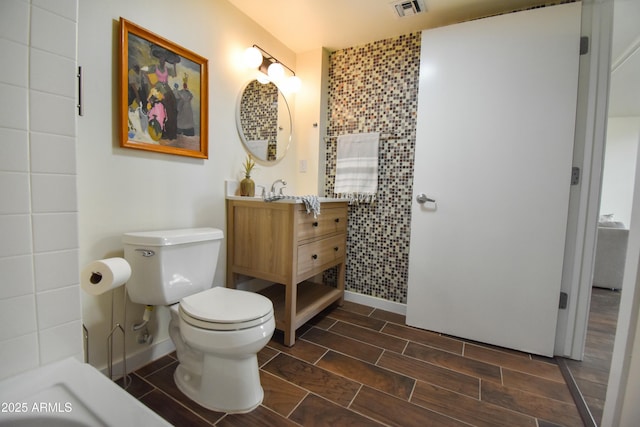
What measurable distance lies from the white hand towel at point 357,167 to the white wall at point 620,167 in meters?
4.34

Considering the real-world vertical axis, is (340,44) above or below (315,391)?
above

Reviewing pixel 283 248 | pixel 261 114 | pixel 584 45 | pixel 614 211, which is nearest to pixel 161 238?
pixel 283 248

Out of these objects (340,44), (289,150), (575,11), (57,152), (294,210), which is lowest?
(294,210)

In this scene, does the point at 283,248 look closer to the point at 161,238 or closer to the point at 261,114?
the point at 161,238

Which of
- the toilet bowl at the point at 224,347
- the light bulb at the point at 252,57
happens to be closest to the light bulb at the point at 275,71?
the light bulb at the point at 252,57

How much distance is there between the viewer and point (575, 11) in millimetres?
1546

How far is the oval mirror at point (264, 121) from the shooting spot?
1.98m

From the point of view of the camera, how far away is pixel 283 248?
168 cm

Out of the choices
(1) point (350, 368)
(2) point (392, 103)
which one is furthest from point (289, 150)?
(1) point (350, 368)

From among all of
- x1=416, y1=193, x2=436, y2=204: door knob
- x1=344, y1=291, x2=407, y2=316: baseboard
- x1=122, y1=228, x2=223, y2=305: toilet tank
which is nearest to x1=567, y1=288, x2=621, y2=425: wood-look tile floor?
x1=344, y1=291, x2=407, y2=316: baseboard

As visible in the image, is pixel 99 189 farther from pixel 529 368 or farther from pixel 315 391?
pixel 529 368

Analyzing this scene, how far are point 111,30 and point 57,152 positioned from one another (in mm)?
883

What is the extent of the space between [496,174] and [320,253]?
4.12 feet

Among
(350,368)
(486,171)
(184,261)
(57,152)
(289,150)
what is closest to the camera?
(57,152)
